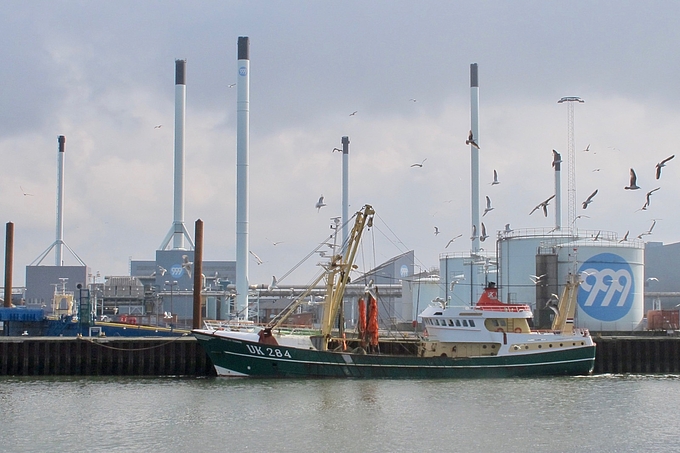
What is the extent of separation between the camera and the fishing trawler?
4359 centimetres

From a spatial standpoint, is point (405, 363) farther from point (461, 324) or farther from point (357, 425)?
point (357, 425)

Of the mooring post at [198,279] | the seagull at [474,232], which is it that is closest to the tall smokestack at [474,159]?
the seagull at [474,232]

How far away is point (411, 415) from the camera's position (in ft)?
109

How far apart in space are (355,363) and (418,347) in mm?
4249

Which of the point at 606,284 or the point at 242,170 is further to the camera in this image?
the point at 242,170

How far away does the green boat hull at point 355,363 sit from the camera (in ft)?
143

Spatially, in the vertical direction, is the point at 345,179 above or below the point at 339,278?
above

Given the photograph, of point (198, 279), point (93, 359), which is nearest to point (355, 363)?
point (198, 279)

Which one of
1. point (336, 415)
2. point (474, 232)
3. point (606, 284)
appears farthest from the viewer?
point (474, 232)

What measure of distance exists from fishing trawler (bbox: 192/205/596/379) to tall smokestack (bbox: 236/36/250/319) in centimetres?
2622

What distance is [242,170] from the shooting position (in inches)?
2837

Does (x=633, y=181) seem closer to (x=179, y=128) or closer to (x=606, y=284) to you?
(x=606, y=284)

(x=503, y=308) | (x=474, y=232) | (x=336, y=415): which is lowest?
(x=336, y=415)

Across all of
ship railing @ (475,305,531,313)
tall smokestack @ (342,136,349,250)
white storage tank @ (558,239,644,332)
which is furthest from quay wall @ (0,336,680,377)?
tall smokestack @ (342,136,349,250)
